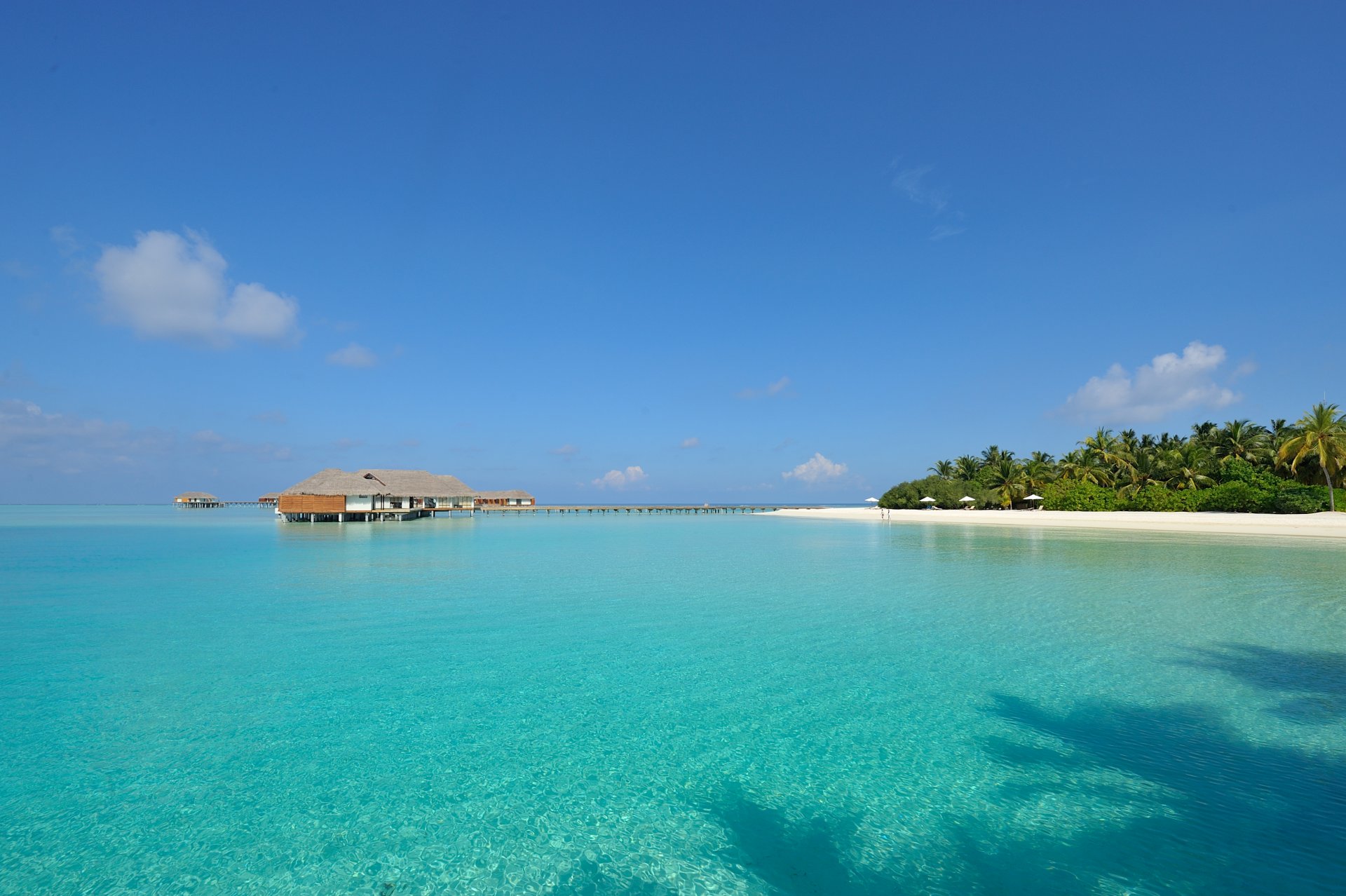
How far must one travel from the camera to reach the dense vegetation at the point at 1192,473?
36656 millimetres

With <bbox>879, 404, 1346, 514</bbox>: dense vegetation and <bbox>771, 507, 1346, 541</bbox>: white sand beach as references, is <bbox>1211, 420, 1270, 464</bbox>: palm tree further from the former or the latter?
<bbox>771, 507, 1346, 541</bbox>: white sand beach

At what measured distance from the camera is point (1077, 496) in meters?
49.8

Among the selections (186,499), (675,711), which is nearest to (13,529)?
(675,711)

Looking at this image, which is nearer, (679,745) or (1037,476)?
(679,745)

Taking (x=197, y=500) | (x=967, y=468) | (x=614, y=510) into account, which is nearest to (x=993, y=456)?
(x=967, y=468)

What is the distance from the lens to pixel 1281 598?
47.2 ft

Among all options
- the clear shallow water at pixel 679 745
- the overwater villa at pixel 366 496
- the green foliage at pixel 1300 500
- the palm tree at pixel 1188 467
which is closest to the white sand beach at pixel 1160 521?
the green foliage at pixel 1300 500

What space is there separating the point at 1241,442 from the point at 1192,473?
4.20 meters

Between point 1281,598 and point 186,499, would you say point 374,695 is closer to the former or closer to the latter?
point 1281,598

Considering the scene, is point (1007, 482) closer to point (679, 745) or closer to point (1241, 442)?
point (1241, 442)

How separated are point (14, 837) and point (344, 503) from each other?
188 feet

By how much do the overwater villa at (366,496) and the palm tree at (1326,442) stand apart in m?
67.4

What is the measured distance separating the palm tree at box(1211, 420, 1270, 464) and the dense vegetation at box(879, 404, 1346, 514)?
6 cm

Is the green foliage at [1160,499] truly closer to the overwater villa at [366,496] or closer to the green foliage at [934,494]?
the green foliage at [934,494]
